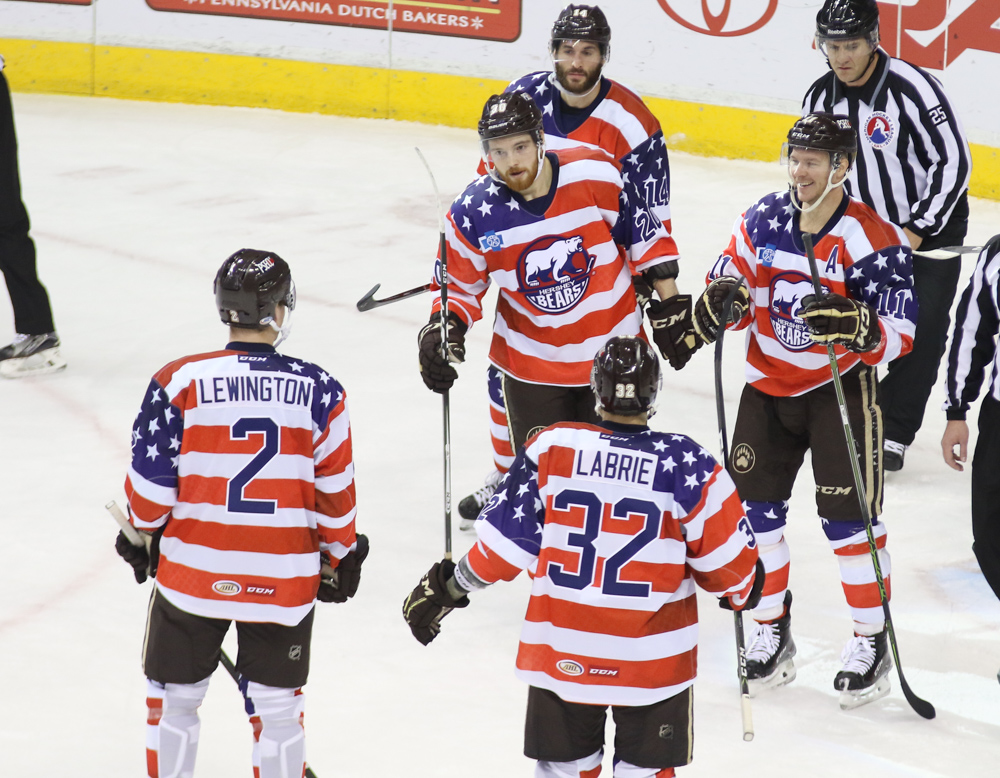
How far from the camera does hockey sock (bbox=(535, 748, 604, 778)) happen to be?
2.54 meters

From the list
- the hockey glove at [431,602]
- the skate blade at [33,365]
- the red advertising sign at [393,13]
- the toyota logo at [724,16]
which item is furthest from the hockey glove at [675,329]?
the red advertising sign at [393,13]

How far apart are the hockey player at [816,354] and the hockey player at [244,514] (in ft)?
3.75

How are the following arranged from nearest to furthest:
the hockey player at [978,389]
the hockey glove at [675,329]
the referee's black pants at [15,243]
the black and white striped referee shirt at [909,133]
Answer: the hockey player at [978,389], the hockey glove at [675,329], the black and white striped referee shirt at [909,133], the referee's black pants at [15,243]

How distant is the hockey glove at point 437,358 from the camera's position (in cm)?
344

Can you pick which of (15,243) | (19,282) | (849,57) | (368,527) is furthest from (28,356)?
(849,57)

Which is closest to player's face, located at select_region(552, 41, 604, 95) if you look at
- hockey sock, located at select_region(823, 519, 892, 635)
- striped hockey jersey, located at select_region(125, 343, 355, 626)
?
hockey sock, located at select_region(823, 519, 892, 635)

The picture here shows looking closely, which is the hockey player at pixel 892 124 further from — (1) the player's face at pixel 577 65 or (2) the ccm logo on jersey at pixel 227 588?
(2) the ccm logo on jersey at pixel 227 588

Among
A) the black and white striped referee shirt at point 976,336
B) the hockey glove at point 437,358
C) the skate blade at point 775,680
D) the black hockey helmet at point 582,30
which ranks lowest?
the skate blade at point 775,680

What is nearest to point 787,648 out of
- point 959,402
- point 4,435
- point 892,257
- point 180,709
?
point 959,402

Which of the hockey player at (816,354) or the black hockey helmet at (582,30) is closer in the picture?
the hockey player at (816,354)

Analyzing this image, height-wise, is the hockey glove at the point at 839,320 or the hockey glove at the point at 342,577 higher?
the hockey glove at the point at 839,320

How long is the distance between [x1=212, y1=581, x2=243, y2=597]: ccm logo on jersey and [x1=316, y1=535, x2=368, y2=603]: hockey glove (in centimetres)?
18

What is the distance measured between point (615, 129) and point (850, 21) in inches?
31.6

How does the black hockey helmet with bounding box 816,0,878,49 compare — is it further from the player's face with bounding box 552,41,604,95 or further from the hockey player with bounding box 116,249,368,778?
→ the hockey player with bounding box 116,249,368,778
